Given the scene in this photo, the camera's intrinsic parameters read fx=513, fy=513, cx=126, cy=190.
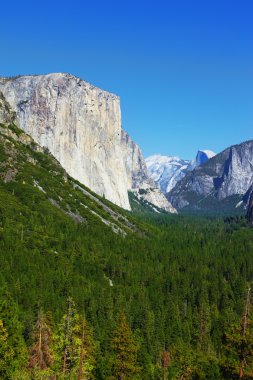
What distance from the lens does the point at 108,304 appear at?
11731 cm

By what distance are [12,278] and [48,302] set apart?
43.4ft

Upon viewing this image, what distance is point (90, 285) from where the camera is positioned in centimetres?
13125

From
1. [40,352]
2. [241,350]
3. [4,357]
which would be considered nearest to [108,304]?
[40,352]

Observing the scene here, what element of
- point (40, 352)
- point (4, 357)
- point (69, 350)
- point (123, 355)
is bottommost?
point (40, 352)

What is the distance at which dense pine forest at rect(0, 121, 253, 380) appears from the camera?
51.6 meters

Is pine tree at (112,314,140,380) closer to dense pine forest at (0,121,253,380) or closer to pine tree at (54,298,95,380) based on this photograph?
dense pine forest at (0,121,253,380)

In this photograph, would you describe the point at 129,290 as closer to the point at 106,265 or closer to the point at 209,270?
the point at 106,265

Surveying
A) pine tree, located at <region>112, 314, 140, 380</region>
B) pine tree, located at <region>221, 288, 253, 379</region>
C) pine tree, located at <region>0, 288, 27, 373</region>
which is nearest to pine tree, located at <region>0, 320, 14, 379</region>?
pine tree, located at <region>0, 288, 27, 373</region>

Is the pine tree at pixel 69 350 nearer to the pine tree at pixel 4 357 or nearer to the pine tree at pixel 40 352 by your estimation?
the pine tree at pixel 4 357

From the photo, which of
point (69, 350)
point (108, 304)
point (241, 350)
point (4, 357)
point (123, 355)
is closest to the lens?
point (241, 350)

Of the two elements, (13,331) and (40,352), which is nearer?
(13,331)

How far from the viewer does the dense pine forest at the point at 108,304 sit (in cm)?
5156

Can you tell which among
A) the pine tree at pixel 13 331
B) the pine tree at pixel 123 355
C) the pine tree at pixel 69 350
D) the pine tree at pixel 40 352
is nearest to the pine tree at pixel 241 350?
the pine tree at pixel 123 355

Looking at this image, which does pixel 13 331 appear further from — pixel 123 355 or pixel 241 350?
pixel 241 350
